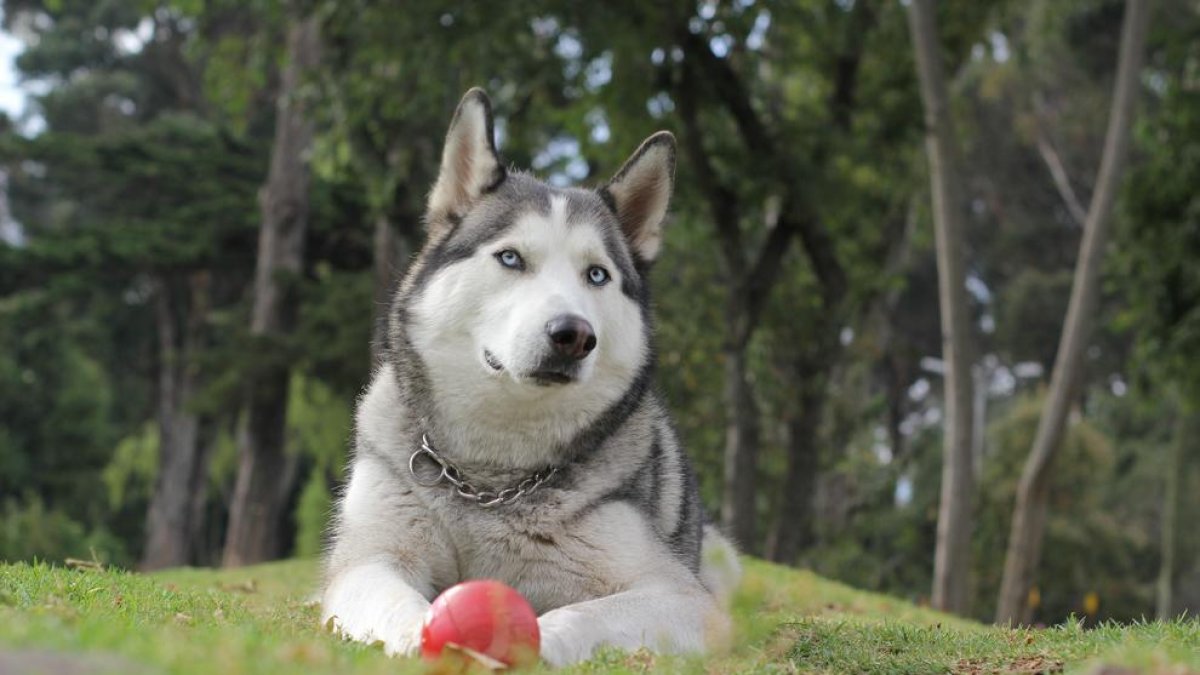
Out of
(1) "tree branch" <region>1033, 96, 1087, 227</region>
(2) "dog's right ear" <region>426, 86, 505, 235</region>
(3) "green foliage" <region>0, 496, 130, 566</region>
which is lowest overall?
(3) "green foliage" <region>0, 496, 130, 566</region>

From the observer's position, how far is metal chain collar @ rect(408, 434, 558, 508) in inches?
212

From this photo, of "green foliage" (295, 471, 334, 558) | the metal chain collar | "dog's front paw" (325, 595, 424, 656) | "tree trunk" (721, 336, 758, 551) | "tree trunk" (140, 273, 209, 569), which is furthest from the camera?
"green foliage" (295, 471, 334, 558)

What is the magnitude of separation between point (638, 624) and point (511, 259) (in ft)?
5.26

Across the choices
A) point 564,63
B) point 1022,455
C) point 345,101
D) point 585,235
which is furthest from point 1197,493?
point 585,235

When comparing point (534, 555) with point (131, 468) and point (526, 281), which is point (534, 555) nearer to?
point (526, 281)

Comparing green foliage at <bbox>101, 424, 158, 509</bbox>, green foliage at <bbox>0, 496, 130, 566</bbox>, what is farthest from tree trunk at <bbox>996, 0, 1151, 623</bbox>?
green foliage at <bbox>101, 424, 158, 509</bbox>

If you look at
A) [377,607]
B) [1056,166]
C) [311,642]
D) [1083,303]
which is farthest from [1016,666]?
[1056,166]

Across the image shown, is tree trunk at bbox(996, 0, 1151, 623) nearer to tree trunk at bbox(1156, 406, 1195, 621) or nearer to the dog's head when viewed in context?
the dog's head

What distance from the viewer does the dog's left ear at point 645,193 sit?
615 cm

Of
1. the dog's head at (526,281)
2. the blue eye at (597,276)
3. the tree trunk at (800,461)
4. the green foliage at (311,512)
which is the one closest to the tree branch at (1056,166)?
the tree trunk at (800,461)

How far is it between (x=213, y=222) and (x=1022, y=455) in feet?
55.0

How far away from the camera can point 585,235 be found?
5496mm

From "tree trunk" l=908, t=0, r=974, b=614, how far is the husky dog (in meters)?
8.09

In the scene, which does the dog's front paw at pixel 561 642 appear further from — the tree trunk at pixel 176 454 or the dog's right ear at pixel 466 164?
the tree trunk at pixel 176 454
